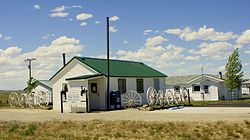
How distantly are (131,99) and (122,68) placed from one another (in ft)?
14.5

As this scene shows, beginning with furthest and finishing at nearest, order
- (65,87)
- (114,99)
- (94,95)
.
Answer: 1. (65,87)
2. (94,95)
3. (114,99)

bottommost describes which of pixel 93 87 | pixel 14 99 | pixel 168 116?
pixel 168 116

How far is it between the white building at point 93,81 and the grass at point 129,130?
9.90 metres

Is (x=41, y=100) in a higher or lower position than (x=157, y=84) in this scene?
lower

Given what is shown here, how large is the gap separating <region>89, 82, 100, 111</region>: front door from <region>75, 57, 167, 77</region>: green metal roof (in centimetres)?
129

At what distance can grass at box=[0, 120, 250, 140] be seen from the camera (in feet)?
48.4

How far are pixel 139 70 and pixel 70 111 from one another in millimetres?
9068

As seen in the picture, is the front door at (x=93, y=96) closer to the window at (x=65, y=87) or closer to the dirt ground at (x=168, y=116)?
the window at (x=65, y=87)

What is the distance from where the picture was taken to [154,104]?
29.9 meters

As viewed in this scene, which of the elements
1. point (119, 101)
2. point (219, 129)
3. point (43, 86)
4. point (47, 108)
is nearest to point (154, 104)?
point (119, 101)

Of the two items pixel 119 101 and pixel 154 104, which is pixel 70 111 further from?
pixel 154 104

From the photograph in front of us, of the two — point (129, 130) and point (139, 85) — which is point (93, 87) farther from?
point (129, 130)

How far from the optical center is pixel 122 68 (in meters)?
34.7

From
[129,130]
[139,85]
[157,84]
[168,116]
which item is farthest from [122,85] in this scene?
[129,130]
